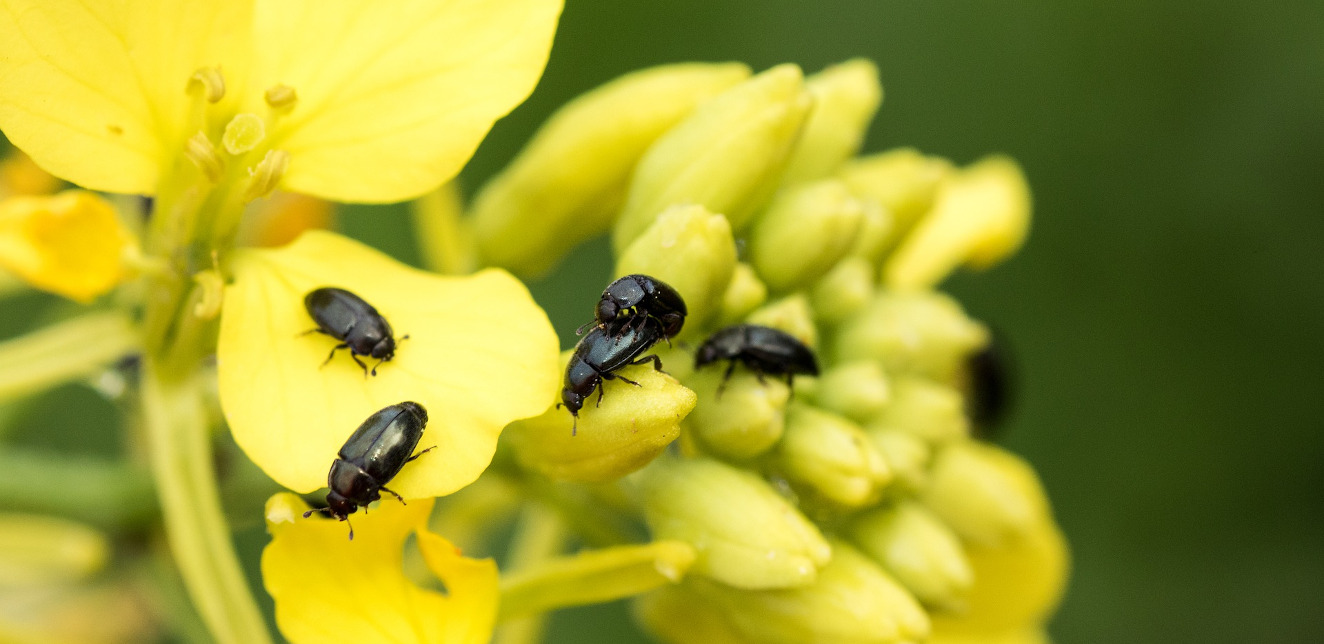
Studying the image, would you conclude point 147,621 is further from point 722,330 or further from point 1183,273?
point 1183,273

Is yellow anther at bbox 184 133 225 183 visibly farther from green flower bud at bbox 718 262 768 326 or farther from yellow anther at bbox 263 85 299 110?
green flower bud at bbox 718 262 768 326

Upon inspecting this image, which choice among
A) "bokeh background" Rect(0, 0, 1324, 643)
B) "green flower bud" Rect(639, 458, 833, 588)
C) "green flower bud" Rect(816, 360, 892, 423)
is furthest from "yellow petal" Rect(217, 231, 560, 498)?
"bokeh background" Rect(0, 0, 1324, 643)

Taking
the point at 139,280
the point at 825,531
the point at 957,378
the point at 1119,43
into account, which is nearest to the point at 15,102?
the point at 139,280

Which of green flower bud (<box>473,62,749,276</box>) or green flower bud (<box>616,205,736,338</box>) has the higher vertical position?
green flower bud (<box>473,62,749,276</box>)

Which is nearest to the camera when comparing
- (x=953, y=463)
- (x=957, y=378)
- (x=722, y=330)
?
(x=722, y=330)

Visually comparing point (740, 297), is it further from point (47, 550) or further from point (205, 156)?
point (47, 550)

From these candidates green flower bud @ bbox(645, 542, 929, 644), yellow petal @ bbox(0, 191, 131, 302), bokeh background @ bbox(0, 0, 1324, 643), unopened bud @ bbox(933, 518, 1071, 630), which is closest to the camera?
yellow petal @ bbox(0, 191, 131, 302)

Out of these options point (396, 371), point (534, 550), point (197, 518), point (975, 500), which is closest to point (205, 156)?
point (396, 371)
